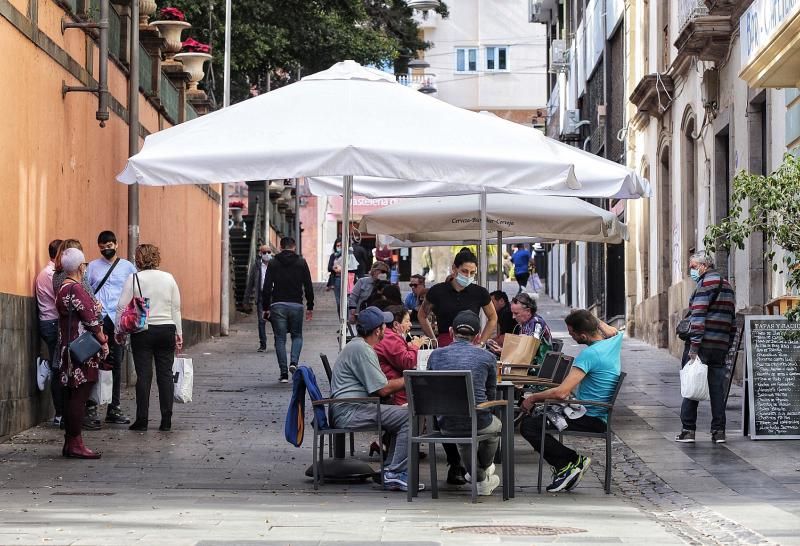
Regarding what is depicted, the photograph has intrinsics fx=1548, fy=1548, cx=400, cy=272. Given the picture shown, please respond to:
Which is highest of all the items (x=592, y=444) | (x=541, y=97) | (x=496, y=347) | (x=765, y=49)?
(x=541, y=97)

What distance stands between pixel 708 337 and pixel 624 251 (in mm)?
17479

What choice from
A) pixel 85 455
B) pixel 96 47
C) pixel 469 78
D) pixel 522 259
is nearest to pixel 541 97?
pixel 469 78

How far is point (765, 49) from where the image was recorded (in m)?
13.8

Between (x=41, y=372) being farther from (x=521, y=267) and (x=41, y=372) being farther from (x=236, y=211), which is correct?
(x=236, y=211)

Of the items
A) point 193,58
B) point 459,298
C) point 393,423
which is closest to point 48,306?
point 459,298

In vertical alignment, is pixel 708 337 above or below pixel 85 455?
above

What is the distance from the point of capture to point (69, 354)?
12023mm

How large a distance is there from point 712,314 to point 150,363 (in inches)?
200

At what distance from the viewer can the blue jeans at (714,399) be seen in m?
13.6

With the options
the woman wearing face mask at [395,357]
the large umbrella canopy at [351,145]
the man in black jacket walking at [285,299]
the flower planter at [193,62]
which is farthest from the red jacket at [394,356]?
the flower planter at [193,62]

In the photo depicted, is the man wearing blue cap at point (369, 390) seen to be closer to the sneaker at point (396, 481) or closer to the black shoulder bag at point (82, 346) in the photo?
the sneaker at point (396, 481)

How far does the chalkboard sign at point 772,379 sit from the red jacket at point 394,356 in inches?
142

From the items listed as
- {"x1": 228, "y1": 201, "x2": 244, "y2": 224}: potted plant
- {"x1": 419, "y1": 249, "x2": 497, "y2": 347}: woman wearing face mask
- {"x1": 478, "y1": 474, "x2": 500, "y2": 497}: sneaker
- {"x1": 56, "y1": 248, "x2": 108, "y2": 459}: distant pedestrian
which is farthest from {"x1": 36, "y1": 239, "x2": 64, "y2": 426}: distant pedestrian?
{"x1": 228, "y1": 201, "x2": 244, "y2": 224}: potted plant

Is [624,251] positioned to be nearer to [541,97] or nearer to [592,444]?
[592,444]
